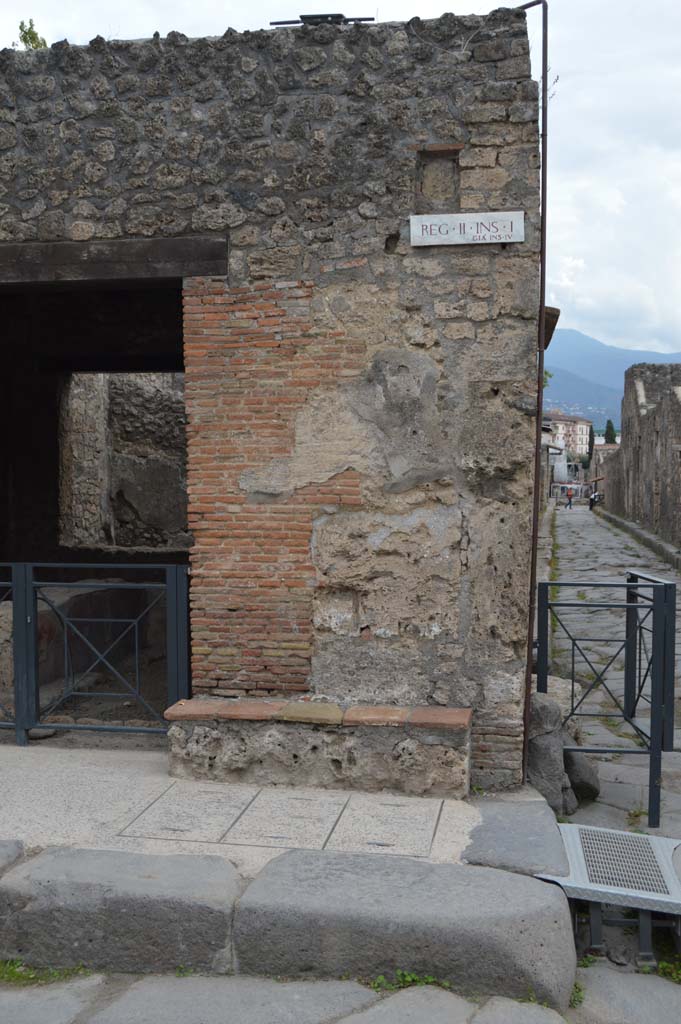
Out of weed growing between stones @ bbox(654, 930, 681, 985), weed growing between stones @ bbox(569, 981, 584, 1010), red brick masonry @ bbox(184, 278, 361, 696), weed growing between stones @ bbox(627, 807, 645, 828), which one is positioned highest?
red brick masonry @ bbox(184, 278, 361, 696)

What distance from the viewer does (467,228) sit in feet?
15.0

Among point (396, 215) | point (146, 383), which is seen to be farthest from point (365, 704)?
point (146, 383)

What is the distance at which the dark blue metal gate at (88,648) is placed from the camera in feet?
16.8

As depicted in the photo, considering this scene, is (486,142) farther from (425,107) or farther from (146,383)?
(146,383)

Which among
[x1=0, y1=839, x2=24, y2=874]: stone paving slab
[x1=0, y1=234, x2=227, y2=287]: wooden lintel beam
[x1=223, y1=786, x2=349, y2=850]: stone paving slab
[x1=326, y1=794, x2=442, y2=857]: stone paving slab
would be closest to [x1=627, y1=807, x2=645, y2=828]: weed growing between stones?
[x1=326, y1=794, x2=442, y2=857]: stone paving slab

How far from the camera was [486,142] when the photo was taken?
4.55 metres

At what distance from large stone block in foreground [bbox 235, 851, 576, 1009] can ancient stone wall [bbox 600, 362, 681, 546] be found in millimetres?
15837

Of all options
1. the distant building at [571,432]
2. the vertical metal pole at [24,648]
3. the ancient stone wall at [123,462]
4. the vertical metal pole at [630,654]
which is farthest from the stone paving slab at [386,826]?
the distant building at [571,432]

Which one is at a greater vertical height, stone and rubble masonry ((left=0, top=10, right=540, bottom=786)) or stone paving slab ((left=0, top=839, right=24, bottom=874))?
stone and rubble masonry ((left=0, top=10, right=540, bottom=786))

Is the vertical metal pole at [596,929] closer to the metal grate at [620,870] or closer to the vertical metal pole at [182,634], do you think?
the metal grate at [620,870]

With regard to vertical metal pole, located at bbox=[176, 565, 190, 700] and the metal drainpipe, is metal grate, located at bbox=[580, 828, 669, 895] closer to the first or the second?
the metal drainpipe

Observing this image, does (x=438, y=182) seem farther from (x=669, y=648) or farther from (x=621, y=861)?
(x=621, y=861)

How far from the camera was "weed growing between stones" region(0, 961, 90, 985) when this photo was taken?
3.35 metres

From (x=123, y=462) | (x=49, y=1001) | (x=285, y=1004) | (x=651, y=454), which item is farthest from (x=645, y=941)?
(x=651, y=454)
